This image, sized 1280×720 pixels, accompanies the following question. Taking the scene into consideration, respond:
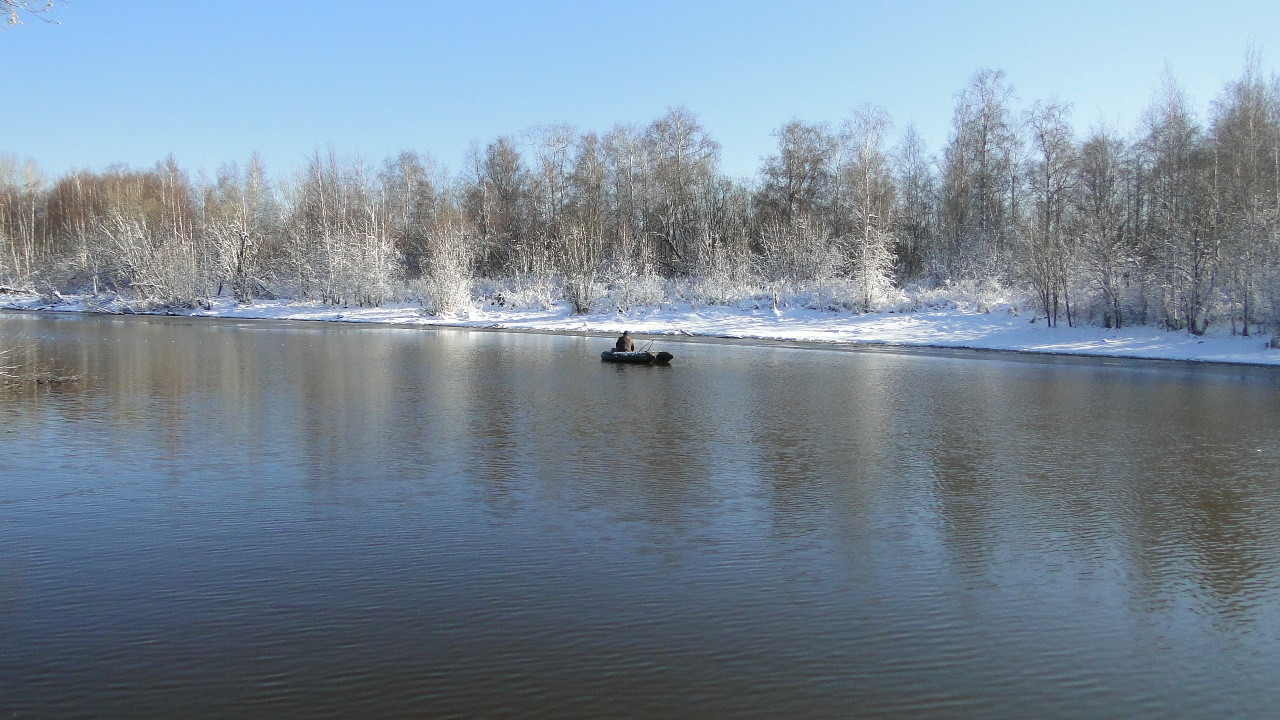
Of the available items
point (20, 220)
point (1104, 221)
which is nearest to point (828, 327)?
point (1104, 221)

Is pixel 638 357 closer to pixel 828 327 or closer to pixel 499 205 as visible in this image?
pixel 828 327

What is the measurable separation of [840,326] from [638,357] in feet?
56.6

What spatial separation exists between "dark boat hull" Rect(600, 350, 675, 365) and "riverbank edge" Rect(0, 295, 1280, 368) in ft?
38.0

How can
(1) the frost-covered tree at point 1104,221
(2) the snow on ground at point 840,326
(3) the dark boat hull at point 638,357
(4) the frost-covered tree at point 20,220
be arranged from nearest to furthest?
(3) the dark boat hull at point 638,357
(2) the snow on ground at point 840,326
(1) the frost-covered tree at point 1104,221
(4) the frost-covered tree at point 20,220

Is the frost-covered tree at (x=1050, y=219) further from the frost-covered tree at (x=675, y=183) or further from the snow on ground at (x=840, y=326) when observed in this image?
the frost-covered tree at (x=675, y=183)

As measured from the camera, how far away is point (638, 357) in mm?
28562

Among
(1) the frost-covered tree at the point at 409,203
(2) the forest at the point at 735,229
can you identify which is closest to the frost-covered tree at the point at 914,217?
(2) the forest at the point at 735,229

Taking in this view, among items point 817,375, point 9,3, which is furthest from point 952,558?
point 817,375

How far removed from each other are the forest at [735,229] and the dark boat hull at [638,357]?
62.0 feet

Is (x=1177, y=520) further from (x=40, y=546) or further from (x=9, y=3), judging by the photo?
(x=9, y=3)

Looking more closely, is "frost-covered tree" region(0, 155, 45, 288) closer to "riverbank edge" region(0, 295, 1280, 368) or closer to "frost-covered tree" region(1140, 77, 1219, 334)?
"riverbank edge" region(0, 295, 1280, 368)

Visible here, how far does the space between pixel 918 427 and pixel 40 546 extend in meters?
14.0

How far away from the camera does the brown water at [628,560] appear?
622 cm

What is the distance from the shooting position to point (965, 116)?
52594mm
